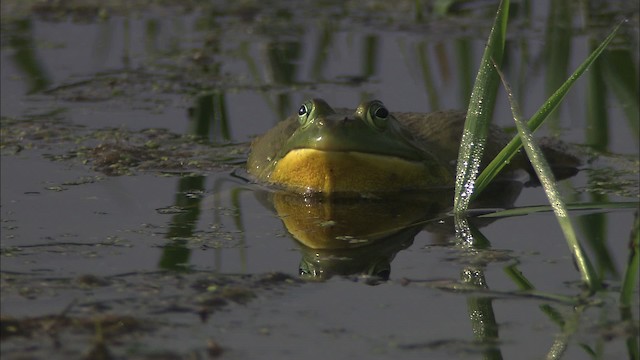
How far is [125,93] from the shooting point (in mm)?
7707

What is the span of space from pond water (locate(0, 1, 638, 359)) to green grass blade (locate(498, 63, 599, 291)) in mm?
86

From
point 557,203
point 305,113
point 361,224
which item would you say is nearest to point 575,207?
point 557,203

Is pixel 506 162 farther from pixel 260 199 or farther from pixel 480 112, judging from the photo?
pixel 260 199

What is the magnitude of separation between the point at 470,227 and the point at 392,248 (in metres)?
0.47

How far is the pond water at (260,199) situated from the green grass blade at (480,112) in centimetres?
23

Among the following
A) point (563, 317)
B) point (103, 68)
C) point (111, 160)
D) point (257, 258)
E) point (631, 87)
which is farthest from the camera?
Answer: point (103, 68)

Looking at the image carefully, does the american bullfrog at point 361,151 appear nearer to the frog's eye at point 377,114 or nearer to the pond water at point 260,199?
the frog's eye at point 377,114

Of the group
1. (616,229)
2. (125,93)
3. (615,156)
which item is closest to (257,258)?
(616,229)

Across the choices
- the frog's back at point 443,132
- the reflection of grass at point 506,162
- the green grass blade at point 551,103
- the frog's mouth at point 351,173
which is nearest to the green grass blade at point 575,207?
the reflection of grass at point 506,162

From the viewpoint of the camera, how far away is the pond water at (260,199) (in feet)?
11.8

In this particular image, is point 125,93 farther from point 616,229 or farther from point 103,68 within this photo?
point 616,229

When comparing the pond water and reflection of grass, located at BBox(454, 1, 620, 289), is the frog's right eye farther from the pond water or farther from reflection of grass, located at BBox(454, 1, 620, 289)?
reflection of grass, located at BBox(454, 1, 620, 289)

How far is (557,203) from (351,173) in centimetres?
173

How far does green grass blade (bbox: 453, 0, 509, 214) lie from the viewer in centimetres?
453
